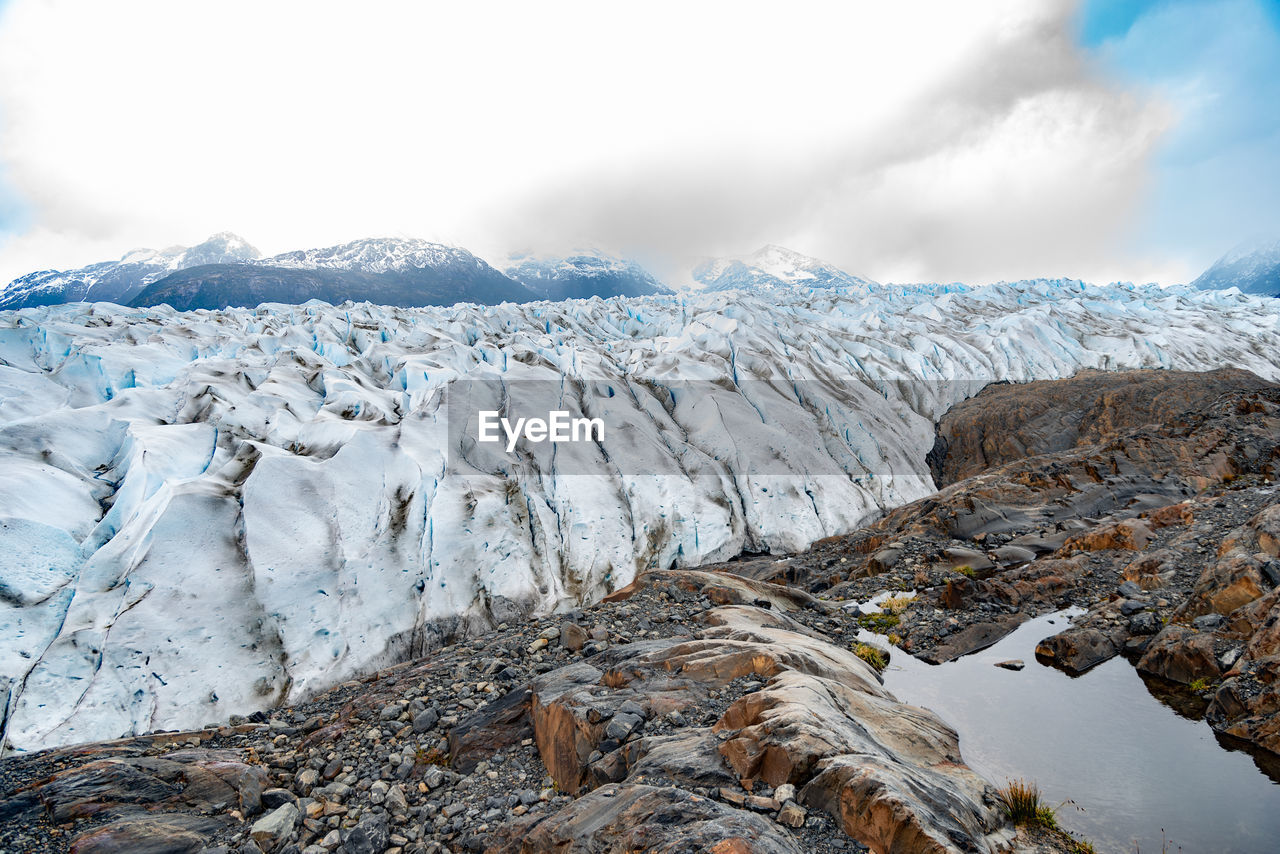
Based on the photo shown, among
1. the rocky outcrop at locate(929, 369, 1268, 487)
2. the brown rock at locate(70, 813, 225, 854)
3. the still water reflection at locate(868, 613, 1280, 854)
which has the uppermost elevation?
the rocky outcrop at locate(929, 369, 1268, 487)

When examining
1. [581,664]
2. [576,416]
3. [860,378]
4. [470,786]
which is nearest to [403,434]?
[576,416]

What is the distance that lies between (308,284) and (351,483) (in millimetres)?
166581

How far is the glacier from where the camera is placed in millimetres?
13797

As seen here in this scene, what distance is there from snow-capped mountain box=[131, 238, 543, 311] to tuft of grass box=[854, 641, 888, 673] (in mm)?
121040

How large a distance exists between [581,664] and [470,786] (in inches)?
85.0

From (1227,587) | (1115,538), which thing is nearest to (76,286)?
(1115,538)

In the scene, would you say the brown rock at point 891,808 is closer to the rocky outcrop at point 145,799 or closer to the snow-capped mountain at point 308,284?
the rocky outcrop at point 145,799

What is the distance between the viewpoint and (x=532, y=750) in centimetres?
593

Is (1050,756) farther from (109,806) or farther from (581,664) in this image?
(109,806)

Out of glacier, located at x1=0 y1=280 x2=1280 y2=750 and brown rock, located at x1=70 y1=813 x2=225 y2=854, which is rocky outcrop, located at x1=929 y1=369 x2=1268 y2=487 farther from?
brown rock, located at x1=70 y1=813 x2=225 y2=854

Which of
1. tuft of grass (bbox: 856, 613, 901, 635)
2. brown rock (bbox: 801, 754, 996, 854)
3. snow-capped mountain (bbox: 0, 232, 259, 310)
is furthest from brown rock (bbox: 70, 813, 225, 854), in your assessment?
snow-capped mountain (bbox: 0, 232, 259, 310)

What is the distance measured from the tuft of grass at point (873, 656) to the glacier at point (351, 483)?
Answer: 37.3 feet

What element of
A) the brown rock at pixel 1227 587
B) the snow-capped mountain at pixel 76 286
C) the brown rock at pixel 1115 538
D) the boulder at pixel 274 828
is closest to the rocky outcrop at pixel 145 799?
the boulder at pixel 274 828

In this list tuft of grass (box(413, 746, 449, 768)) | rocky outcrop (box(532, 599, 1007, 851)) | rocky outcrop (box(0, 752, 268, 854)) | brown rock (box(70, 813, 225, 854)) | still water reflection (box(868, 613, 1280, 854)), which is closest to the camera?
rocky outcrop (box(532, 599, 1007, 851))
